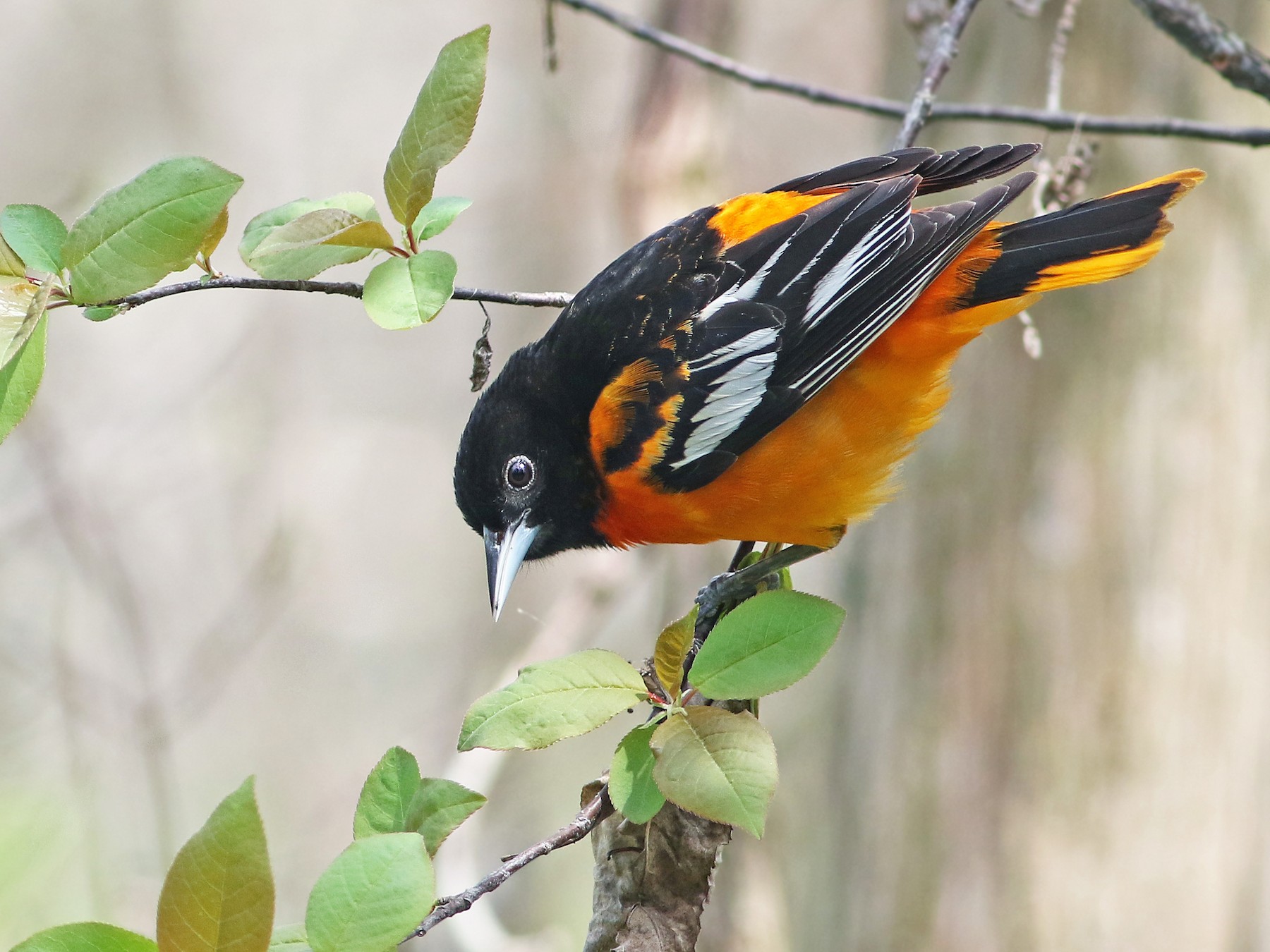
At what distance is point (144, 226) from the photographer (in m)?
1.43

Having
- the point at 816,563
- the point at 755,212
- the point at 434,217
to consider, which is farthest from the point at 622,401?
the point at 816,563

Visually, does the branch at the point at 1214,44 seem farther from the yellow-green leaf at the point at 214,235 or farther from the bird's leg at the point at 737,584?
the yellow-green leaf at the point at 214,235

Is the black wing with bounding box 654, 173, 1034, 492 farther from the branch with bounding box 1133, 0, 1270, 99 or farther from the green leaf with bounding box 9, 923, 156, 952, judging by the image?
the green leaf with bounding box 9, 923, 156, 952

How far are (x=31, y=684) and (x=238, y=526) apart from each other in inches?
90.5

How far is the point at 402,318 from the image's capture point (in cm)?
154

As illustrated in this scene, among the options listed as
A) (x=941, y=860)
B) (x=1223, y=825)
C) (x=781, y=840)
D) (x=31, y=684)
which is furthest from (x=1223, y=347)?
(x=31, y=684)

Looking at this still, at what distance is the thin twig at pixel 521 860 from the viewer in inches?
49.6

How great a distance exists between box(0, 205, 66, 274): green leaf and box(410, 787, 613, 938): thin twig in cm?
97

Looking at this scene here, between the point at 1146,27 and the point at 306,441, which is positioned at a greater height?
the point at 306,441

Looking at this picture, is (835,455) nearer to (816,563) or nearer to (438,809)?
(438,809)

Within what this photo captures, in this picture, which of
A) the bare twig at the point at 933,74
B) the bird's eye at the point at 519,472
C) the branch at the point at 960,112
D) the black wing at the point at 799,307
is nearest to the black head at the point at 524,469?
the bird's eye at the point at 519,472

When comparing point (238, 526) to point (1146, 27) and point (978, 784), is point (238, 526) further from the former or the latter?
point (1146, 27)

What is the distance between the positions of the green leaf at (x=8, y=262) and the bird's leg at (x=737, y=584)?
1.34m

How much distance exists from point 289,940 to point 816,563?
635 centimetres
